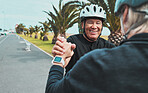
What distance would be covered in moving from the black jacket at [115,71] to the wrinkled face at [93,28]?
1.58 metres

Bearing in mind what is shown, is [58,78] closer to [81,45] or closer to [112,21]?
[81,45]

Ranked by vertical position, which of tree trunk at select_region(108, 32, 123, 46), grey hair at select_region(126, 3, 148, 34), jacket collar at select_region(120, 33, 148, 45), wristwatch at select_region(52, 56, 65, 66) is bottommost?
tree trunk at select_region(108, 32, 123, 46)

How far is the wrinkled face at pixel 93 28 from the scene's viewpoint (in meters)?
2.53

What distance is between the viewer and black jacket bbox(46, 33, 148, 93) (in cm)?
84

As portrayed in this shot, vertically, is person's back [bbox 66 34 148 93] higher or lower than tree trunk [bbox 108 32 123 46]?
higher

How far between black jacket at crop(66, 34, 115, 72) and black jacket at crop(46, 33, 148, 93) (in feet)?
4.35

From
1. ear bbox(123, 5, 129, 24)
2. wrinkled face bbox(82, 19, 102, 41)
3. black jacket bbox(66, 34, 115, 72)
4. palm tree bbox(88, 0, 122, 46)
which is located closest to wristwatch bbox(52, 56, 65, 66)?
ear bbox(123, 5, 129, 24)

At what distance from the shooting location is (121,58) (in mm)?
866

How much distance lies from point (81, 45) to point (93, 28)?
388mm

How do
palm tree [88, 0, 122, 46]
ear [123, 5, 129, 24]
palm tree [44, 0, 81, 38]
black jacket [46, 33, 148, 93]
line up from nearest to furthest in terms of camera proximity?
1. black jacket [46, 33, 148, 93]
2. ear [123, 5, 129, 24]
3. palm tree [88, 0, 122, 46]
4. palm tree [44, 0, 81, 38]

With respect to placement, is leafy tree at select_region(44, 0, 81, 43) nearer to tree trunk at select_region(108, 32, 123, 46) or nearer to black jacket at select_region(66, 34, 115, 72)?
tree trunk at select_region(108, 32, 123, 46)

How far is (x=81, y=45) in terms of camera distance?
238 cm

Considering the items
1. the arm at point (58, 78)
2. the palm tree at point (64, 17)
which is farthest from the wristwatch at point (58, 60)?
the palm tree at point (64, 17)

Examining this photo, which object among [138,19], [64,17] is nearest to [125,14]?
[138,19]
